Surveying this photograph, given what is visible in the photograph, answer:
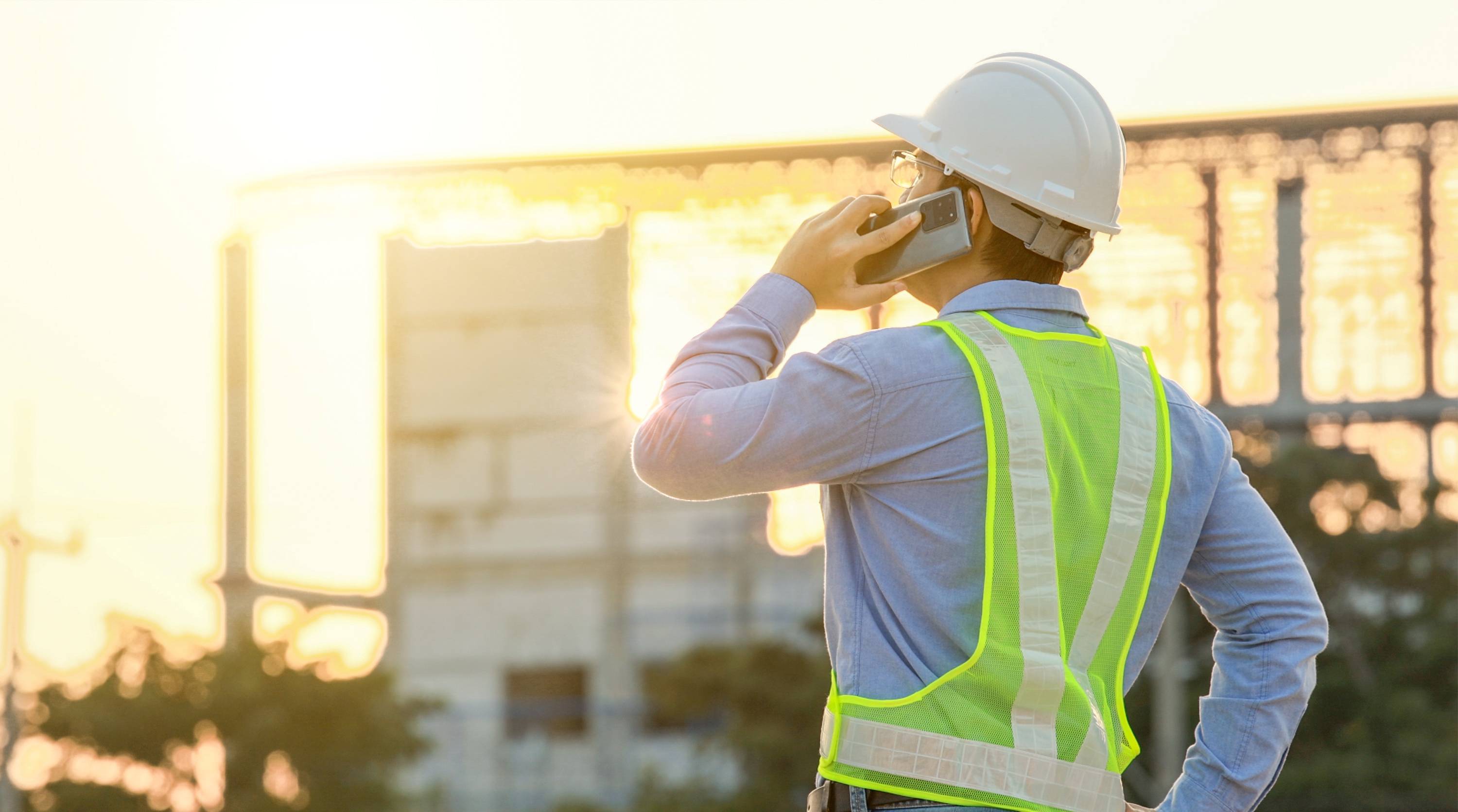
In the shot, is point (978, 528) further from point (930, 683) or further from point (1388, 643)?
point (1388, 643)

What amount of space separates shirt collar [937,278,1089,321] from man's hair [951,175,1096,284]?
0.03 m

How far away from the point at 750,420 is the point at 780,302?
0.75ft

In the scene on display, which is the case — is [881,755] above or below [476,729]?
above

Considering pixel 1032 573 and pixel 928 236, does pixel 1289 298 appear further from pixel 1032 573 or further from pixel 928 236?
pixel 1032 573

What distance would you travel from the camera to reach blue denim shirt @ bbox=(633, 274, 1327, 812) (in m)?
1.90

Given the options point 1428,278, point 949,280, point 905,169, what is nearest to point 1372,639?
point 1428,278

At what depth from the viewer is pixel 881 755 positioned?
6.31 feet

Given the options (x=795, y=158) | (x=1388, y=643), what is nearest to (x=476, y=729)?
(x=795, y=158)

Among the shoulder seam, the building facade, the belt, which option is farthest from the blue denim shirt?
the building facade

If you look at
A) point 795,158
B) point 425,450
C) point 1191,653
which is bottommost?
point 1191,653

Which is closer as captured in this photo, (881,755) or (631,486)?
(881,755)

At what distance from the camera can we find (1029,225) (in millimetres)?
2121

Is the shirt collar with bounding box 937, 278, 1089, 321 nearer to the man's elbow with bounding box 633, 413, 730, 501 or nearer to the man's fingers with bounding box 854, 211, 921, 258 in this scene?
the man's fingers with bounding box 854, 211, 921, 258

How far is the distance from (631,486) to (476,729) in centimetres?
605
